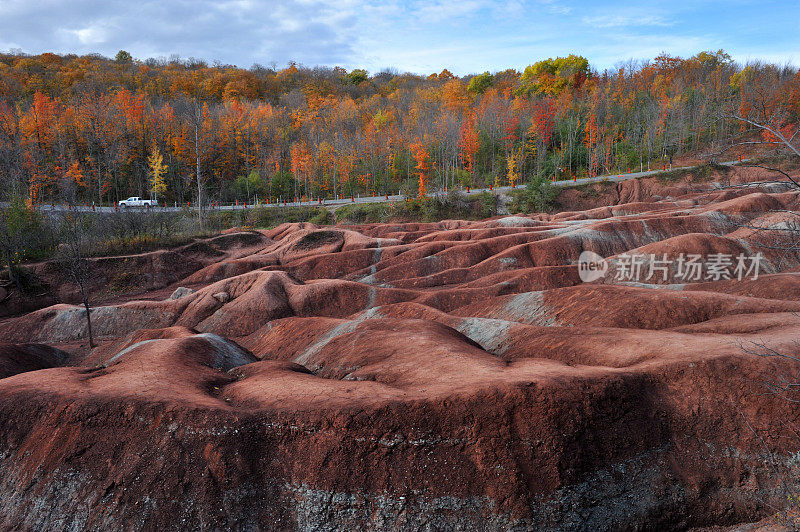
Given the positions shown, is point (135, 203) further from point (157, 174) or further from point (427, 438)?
point (427, 438)

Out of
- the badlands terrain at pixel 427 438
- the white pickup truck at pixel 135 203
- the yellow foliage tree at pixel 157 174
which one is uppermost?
the yellow foliage tree at pixel 157 174

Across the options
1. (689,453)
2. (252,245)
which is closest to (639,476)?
(689,453)

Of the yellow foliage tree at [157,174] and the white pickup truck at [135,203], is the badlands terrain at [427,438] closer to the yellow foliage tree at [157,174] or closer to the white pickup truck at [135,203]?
the white pickup truck at [135,203]

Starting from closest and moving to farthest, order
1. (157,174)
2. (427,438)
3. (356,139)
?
1. (427,438)
2. (157,174)
3. (356,139)

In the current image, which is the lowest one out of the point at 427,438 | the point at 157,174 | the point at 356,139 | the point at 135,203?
the point at 427,438

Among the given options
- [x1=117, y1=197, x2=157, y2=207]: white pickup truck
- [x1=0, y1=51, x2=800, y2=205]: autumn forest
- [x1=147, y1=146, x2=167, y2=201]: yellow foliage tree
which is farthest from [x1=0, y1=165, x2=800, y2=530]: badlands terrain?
[x1=147, y1=146, x2=167, y2=201]: yellow foliage tree

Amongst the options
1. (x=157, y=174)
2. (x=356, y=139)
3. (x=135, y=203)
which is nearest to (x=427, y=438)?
(x=135, y=203)

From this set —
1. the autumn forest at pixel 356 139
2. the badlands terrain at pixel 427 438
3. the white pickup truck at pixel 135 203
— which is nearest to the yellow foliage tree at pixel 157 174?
the autumn forest at pixel 356 139

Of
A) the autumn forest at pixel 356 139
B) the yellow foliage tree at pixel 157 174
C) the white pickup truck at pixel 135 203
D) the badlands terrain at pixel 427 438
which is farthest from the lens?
the autumn forest at pixel 356 139

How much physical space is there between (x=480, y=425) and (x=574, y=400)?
1786mm

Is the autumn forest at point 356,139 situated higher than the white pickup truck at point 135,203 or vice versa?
the autumn forest at point 356,139

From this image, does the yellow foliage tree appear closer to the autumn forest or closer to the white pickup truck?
the autumn forest

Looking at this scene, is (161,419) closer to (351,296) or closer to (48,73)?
(351,296)

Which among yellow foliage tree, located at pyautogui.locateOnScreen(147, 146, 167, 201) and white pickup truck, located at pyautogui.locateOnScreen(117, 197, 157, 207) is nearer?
white pickup truck, located at pyautogui.locateOnScreen(117, 197, 157, 207)
